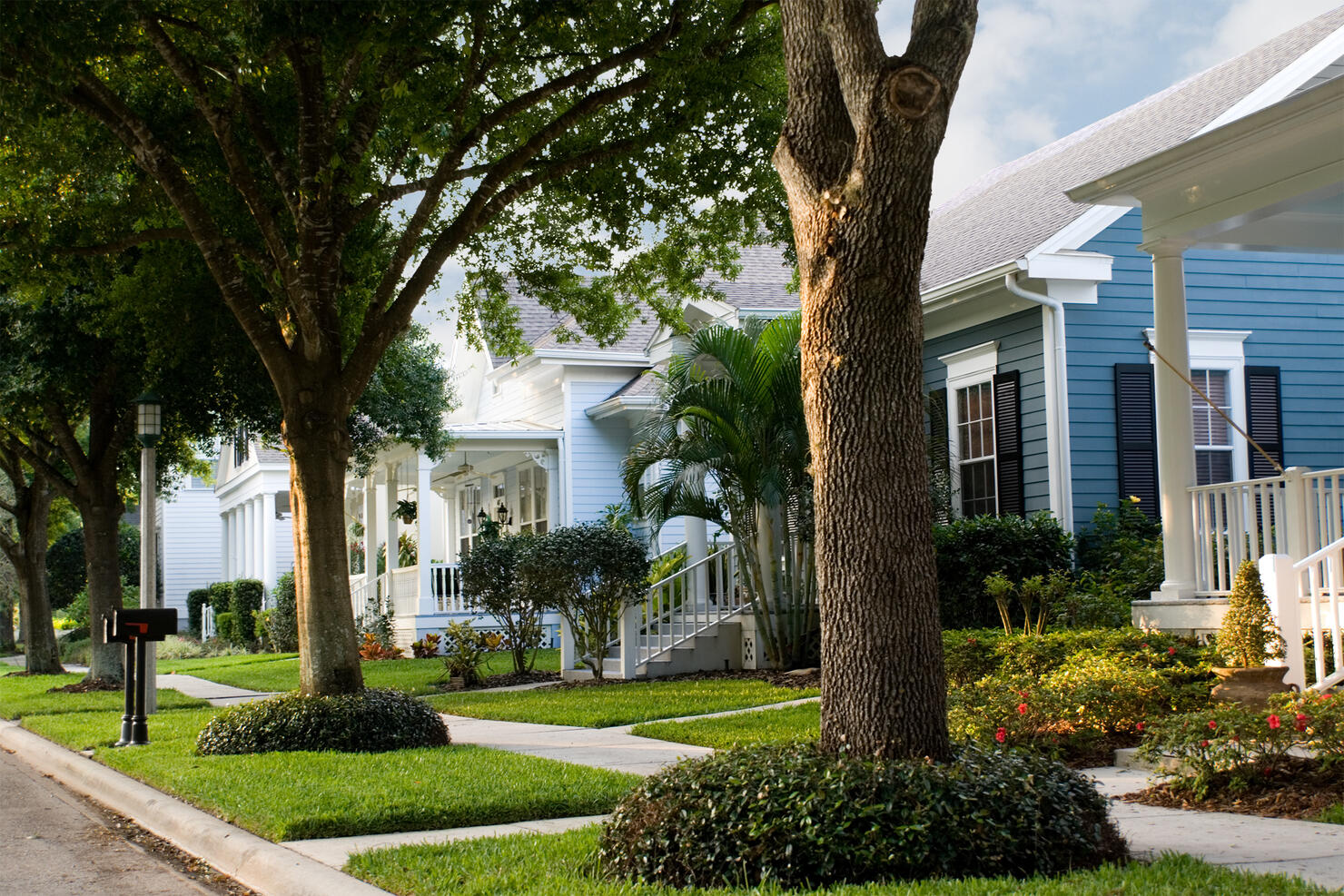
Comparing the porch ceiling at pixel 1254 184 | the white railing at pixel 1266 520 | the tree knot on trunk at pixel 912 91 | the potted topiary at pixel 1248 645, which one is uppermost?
the porch ceiling at pixel 1254 184

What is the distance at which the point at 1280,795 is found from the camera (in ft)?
23.4

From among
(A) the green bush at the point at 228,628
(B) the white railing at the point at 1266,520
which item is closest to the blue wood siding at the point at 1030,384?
(B) the white railing at the point at 1266,520

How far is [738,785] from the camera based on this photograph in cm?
556

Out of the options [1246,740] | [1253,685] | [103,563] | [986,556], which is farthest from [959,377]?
[103,563]

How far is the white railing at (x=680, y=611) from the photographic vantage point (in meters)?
17.3

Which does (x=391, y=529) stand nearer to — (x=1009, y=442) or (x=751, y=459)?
(x=751, y=459)

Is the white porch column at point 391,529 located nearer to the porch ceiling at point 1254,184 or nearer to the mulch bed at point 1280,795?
the porch ceiling at point 1254,184

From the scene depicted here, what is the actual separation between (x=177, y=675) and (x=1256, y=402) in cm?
1931

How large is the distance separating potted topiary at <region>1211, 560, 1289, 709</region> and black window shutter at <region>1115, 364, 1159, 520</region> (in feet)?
18.8

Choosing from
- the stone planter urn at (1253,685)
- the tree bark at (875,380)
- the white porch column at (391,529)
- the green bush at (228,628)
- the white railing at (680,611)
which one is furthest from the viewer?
the green bush at (228,628)

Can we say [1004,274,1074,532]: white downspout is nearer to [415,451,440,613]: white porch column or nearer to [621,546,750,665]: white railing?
[621,546,750,665]: white railing

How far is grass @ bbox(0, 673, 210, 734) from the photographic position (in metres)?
16.4

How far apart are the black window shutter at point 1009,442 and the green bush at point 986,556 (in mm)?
689

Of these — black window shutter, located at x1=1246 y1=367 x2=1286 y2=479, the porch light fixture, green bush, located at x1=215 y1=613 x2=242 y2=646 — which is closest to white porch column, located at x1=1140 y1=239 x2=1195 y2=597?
black window shutter, located at x1=1246 y1=367 x2=1286 y2=479
